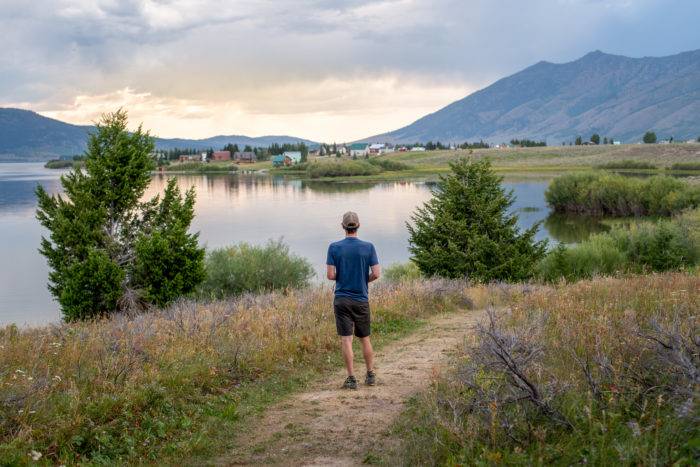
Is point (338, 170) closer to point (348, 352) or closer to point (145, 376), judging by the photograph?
point (348, 352)

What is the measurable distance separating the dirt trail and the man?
0.47m

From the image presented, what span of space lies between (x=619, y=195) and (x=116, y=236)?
59.1 metres

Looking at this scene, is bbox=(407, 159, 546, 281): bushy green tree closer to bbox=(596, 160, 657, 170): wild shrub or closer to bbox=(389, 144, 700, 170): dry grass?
bbox=(389, 144, 700, 170): dry grass

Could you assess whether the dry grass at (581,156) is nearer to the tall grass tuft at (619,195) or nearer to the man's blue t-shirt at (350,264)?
the tall grass tuft at (619,195)

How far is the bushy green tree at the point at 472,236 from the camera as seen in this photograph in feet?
85.6

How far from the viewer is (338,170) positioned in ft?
493

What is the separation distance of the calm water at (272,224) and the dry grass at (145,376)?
52.0ft

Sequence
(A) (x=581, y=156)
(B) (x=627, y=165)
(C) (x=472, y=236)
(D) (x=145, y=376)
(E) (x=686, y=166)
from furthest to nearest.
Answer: (A) (x=581, y=156) → (B) (x=627, y=165) → (E) (x=686, y=166) → (C) (x=472, y=236) → (D) (x=145, y=376)

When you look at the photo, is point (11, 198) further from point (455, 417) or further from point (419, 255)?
point (455, 417)

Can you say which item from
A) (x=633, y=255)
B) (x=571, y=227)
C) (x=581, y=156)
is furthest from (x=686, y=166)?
(x=633, y=255)

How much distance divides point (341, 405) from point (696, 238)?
106 ft

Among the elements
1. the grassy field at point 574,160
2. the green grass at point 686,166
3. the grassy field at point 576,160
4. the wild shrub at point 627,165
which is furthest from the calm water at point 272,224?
the grassy field at point 576,160

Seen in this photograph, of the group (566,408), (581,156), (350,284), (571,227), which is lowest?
(571,227)

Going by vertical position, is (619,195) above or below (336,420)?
below
